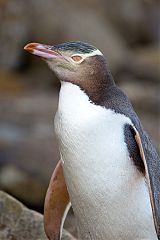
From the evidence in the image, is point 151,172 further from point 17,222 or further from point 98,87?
point 17,222

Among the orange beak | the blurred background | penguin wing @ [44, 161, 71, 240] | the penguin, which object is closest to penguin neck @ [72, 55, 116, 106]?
the penguin

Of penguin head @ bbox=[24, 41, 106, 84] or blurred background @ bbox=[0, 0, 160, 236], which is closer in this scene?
penguin head @ bbox=[24, 41, 106, 84]

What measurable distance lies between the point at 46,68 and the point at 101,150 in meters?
11.0

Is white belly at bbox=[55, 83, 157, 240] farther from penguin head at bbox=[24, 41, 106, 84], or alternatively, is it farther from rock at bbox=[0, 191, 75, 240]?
rock at bbox=[0, 191, 75, 240]

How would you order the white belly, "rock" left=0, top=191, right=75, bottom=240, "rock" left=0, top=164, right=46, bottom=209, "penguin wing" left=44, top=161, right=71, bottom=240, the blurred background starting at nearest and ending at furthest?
the white belly → "penguin wing" left=44, top=161, right=71, bottom=240 → "rock" left=0, top=191, right=75, bottom=240 → "rock" left=0, top=164, right=46, bottom=209 → the blurred background

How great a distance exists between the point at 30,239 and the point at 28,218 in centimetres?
11

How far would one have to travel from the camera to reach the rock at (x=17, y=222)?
4.19m

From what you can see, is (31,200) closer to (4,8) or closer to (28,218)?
(28,218)

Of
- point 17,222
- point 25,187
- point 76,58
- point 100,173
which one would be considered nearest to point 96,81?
point 76,58

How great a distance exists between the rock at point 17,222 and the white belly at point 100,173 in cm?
62

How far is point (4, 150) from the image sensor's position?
376 inches

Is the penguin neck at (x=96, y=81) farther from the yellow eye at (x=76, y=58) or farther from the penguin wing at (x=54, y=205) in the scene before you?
the penguin wing at (x=54, y=205)

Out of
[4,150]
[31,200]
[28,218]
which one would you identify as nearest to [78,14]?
[4,150]

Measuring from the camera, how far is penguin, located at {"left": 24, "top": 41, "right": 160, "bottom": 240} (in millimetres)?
3428
